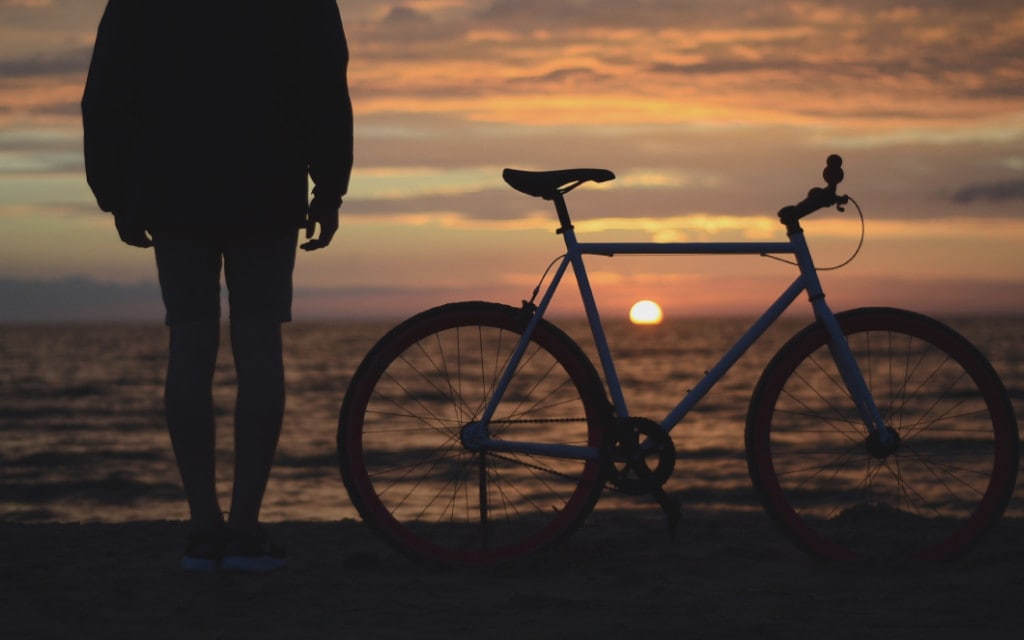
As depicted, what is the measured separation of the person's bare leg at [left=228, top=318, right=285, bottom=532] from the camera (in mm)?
3549

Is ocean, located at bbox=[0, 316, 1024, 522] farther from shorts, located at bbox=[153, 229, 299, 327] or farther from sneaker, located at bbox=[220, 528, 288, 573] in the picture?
shorts, located at bbox=[153, 229, 299, 327]

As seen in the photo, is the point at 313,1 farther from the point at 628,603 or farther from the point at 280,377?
the point at 628,603

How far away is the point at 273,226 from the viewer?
3.46m

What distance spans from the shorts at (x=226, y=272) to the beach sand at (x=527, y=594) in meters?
0.85

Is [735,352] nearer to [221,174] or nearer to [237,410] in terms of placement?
[237,410]

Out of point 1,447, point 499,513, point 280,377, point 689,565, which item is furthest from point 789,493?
point 1,447

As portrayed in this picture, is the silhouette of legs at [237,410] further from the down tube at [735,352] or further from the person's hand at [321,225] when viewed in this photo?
the down tube at [735,352]

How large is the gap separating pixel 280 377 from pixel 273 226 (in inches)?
20.0

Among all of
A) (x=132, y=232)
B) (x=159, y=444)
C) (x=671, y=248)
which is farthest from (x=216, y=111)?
(x=159, y=444)

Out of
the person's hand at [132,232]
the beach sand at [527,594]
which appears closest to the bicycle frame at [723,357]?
the beach sand at [527,594]

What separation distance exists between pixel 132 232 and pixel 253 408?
68cm

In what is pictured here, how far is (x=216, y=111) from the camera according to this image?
11.4 feet

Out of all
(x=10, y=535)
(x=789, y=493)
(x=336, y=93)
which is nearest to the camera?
(x=336, y=93)

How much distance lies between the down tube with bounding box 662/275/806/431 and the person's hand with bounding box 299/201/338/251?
126cm
